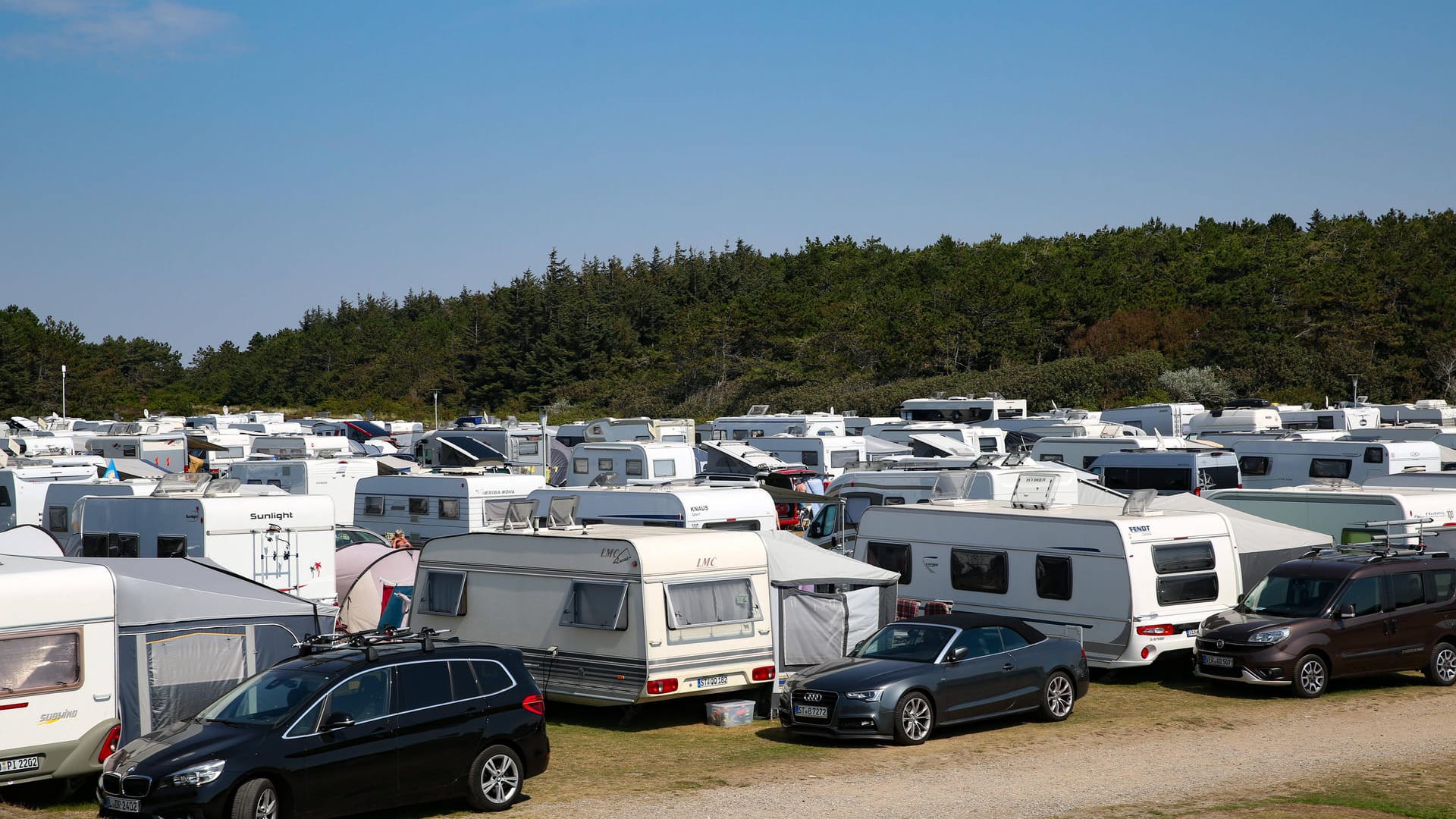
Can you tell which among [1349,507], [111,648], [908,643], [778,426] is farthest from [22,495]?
[1349,507]

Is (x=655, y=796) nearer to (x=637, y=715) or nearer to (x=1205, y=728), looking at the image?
(x=637, y=715)

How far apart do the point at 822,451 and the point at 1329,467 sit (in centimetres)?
1227

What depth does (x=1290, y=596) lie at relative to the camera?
15758 mm

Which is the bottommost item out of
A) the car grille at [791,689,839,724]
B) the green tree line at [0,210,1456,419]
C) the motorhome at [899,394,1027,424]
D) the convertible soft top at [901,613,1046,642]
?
the car grille at [791,689,839,724]

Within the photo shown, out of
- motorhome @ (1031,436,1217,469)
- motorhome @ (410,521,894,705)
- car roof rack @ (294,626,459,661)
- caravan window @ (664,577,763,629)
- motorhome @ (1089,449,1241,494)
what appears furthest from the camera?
motorhome @ (1031,436,1217,469)

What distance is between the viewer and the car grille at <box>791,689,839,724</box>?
1281cm

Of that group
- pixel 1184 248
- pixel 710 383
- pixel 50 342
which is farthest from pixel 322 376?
pixel 1184 248

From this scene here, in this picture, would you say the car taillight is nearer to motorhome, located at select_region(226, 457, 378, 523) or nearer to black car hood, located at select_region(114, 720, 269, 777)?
black car hood, located at select_region(114, 720, 269, 777)

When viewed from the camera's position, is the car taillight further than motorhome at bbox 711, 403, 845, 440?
No

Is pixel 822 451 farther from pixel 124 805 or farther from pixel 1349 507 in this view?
pixel 124 805

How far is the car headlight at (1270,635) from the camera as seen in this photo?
14953 mm

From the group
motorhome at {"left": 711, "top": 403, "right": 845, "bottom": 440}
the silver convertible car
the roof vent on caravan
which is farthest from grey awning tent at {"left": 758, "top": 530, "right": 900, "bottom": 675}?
motorhome at {"left": 711, "top": 403, "right": 845, "bottom": 440}

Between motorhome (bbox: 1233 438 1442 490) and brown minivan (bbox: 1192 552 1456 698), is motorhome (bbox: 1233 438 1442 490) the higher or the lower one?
the higher one

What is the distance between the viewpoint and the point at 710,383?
83.2 metres
